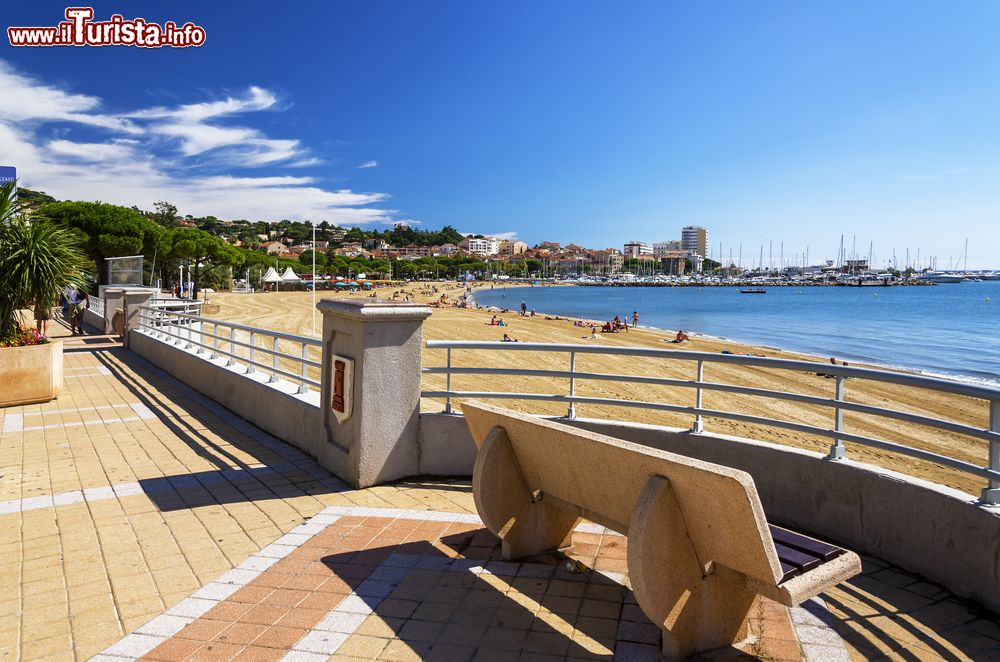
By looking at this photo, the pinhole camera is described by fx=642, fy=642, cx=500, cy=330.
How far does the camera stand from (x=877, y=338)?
143 ft

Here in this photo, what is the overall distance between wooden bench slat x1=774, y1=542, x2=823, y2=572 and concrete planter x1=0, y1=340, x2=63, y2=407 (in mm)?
9921

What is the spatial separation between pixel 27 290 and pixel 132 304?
6878 mm

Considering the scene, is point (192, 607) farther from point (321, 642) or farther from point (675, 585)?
point (675, 585)

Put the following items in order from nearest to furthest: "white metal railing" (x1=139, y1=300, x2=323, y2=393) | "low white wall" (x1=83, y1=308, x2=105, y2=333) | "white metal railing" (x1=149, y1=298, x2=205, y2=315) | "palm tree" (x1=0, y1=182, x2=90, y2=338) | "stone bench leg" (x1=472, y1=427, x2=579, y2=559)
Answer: "stone bench leg" (x1=472, y1=427, x2=579, y2=559), "white metal railing" (x1=139, y1=300, x2=323, y2=393), "palm tree" (x1=0, y1=182, x2=90, y2=338), "white metal railing" (x1=149, y1=298, x2=205, y2=315), "low white wall" (x1=83, y1=308, x2=105, y2=333)

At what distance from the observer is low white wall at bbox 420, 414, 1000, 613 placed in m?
3.43

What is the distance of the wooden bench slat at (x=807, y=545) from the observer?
2842 millimetres

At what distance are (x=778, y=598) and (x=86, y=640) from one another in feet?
10.4

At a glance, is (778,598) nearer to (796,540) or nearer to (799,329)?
(796,540)

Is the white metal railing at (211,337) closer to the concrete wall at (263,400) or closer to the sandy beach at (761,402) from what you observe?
the concrete wall at (263,400)

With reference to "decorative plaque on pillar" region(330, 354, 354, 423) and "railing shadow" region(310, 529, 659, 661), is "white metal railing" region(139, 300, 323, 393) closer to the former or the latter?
"decorative plaque on pillar" region(330, 354, 354, 423)

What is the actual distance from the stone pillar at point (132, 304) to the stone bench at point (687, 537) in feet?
49.9

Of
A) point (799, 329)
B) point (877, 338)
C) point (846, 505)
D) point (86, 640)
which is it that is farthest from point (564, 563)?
point (799, 329)

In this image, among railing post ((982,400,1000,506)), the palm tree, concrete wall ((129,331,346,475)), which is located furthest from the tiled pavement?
the palm tree

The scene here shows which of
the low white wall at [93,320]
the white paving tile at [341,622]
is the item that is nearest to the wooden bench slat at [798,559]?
the white paving tile at [341,622]
